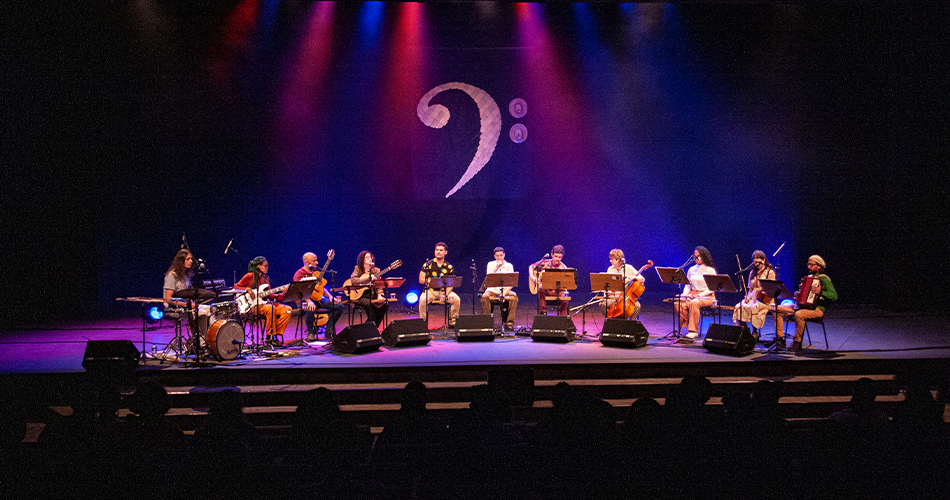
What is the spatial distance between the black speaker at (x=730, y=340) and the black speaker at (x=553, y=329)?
1.65 metres

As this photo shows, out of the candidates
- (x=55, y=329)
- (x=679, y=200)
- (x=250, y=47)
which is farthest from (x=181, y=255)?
(x=679, y=200)

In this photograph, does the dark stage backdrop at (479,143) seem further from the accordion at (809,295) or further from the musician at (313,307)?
the accordion at (809,295)

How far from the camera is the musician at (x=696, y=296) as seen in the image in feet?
25.9

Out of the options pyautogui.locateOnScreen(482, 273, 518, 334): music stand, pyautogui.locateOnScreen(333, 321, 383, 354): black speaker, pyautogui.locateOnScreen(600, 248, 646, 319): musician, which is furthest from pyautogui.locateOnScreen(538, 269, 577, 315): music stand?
pyautogui.locateOnScreen(333, 321, 383, 354): black speaker

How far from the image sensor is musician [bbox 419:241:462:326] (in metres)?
8.41

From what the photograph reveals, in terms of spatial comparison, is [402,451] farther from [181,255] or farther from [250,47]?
[250,47]

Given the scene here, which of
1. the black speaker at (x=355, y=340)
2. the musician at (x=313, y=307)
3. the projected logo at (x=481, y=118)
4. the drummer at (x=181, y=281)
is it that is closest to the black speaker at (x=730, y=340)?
the black speaker at (x=355, y=340)

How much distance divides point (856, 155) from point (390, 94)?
8.30 metres

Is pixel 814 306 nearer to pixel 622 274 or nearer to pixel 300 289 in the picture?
pixel 622 274

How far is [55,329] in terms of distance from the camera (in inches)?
346

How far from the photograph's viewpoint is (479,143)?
1071cm

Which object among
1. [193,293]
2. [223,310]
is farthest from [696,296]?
[193,293]

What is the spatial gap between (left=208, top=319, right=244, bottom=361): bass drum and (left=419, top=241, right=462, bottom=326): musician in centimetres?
244

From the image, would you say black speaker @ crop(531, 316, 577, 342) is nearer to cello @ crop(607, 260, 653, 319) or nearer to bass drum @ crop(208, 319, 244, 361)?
cello @ crop(607, 260, 653, 319)
